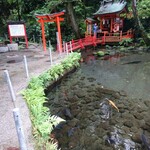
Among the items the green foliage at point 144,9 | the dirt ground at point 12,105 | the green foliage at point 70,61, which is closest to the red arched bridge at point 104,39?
the green foliage at point 144,9

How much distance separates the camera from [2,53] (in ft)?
48.1

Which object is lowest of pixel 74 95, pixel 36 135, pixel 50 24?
pixel 74 95

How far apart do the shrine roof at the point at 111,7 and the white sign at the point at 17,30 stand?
369 inches

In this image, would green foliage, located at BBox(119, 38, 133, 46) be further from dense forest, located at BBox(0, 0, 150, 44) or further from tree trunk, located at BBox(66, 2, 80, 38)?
tree trunk, located at BBox(66, 2, 80, 38)

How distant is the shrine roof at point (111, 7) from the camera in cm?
2037

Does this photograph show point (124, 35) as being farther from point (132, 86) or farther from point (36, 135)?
point (36, 135)

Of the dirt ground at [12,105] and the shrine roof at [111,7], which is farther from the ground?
the shrine roof at [111,7]

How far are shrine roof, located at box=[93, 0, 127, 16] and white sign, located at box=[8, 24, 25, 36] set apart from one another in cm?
938

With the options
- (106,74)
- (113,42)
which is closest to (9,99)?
(106,74)

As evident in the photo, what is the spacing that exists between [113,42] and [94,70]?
8005mm

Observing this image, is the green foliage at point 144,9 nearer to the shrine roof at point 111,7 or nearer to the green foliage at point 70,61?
the shrine roof at point 111,7

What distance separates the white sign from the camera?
1560 centimetres

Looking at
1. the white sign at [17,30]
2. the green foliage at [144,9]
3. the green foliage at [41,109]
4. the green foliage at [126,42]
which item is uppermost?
the green foliage at [144,9]

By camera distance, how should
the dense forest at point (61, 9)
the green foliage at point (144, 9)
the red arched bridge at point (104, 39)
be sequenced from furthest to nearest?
the dense forest at point (61, 9), the red arched bridge at point (104, 39), the green foliage at point (144, 9)
